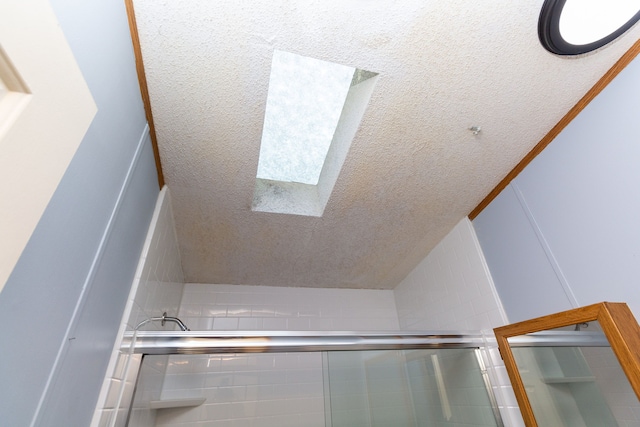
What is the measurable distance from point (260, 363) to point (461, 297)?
136cm

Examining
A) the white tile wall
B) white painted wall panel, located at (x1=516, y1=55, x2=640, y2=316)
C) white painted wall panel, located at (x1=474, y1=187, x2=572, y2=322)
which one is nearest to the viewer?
white painted wall panel, located at (x1=516, y1=55, x2=640, y2=316)

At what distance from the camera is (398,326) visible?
2398 mm

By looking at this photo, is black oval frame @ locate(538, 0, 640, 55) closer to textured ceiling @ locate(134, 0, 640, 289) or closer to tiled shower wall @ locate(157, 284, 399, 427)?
textured ceiling @ locate(134, 0, 640, 289)

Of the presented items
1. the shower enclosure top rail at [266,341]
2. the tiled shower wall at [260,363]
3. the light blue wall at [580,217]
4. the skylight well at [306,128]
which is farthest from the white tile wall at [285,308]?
the light blue wall at [580,217]

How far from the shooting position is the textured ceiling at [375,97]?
78cm

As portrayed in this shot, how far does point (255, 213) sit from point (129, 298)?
0.65 m

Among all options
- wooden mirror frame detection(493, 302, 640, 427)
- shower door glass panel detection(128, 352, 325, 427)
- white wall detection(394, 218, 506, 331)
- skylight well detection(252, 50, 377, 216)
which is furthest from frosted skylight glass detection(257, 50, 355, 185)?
shower door glass panel detection(128, 352, 325, 427)

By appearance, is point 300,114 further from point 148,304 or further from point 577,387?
point 577,387

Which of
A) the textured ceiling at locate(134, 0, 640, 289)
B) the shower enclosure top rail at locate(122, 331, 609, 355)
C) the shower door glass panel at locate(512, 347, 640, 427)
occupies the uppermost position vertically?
the textured ceiling at locate(134, 0, 640, 289)

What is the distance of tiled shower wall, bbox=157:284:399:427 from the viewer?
5.98 ft

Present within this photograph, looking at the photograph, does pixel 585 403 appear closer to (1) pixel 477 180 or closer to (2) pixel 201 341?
(1) pixel 477 180

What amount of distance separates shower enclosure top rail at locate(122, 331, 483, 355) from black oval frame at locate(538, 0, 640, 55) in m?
1.12

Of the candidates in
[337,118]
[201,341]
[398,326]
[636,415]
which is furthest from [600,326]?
[398,326]

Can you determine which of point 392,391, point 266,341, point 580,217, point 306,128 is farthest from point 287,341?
point 580,217
